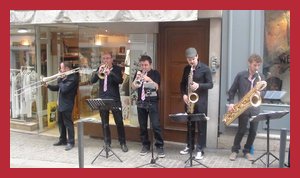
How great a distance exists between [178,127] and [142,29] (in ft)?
6.53

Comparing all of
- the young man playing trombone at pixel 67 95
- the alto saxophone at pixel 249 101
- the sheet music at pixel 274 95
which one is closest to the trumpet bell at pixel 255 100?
the alto saxophone at pixel 249 101

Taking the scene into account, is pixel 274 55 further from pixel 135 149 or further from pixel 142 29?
pixel 135 149

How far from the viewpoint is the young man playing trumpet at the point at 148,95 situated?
21.7ft

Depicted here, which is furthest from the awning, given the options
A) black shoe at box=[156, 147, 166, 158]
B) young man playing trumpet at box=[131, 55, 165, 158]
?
black shoe at box=[156, 147, 166, 158]

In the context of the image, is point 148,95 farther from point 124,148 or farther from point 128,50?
point 128,50

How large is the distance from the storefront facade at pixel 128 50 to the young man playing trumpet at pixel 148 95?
0.83 metres

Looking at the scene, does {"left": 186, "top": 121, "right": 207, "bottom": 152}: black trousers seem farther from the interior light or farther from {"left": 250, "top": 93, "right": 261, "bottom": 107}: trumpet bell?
the interior light

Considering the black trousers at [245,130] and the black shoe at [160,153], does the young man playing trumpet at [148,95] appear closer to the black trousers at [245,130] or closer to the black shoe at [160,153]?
the black shoe at [160,153]

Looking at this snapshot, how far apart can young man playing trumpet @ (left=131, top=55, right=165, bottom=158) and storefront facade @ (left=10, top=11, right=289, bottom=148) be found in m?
0.83

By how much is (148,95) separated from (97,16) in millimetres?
1549

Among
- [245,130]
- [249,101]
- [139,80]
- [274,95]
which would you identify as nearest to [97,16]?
[139,80]

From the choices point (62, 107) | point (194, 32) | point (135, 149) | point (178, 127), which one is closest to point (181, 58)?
point (194, 32)

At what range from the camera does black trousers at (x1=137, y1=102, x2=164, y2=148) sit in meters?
6.75

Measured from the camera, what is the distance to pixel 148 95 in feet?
22.0
